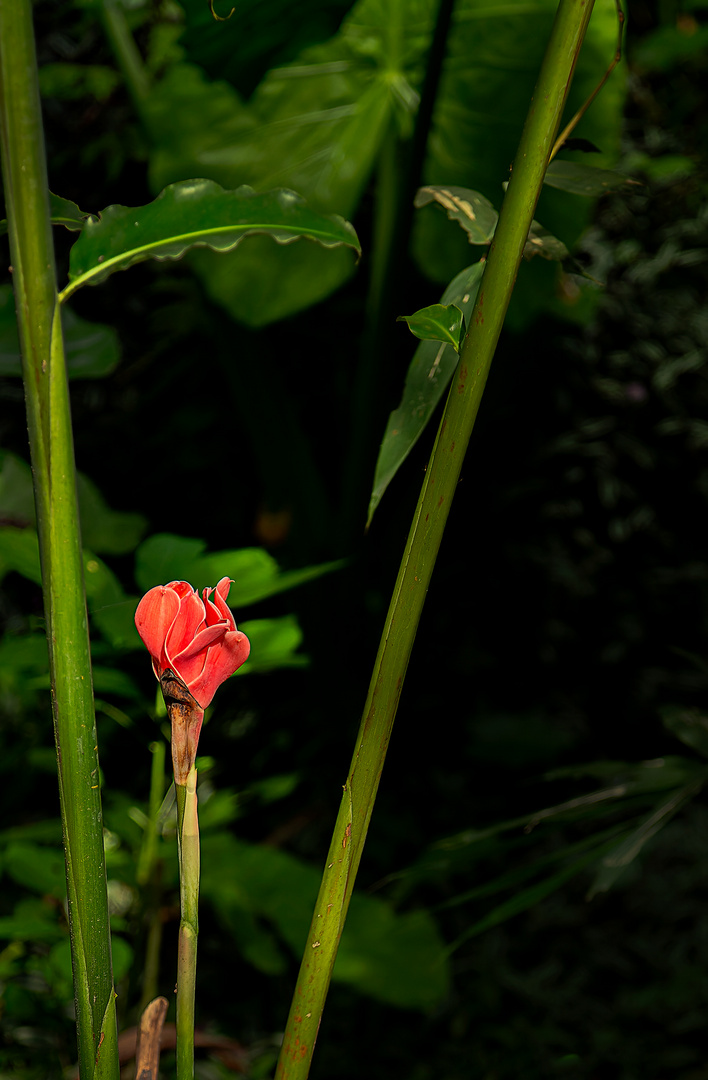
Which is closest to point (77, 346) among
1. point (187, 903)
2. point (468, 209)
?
point (468, 209)

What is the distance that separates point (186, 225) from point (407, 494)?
28.9 inches

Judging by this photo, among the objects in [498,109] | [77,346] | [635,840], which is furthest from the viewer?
[498,109]

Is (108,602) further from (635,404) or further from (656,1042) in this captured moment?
(635,404)

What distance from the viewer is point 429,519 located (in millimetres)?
247

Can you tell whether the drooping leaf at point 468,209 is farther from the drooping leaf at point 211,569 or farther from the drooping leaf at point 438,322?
the drooping leaf at point 211,569

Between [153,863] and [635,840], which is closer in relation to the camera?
[635,840]

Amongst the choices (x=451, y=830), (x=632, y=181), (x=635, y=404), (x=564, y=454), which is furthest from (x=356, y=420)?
(x=632, y=181)

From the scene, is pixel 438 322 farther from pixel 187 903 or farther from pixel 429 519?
pixel 187 903

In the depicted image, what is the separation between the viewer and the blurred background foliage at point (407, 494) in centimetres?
109

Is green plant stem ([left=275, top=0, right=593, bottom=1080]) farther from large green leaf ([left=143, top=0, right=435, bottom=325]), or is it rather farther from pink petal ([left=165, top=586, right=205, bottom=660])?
large green leaf ([left=143, top=0, right=435, bottom=325])

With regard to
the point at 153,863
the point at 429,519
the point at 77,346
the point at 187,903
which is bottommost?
the point at 153,863

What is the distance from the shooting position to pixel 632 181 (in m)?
0.34

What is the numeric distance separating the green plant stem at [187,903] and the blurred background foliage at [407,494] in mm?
656

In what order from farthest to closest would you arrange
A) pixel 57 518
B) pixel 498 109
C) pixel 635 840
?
1. pixel 498 109
2. pixel 635 840
3. pixel 57 518
